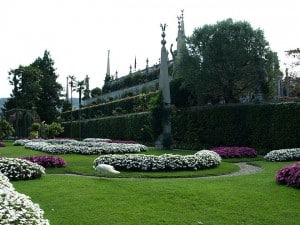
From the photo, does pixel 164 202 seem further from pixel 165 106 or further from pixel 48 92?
pixel 48 92

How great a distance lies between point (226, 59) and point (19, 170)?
1689cm

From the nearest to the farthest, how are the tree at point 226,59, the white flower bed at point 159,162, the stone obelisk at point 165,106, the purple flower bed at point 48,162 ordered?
the white flower bed at point 159,162
the purple flower bed at point 48,162
the tree at point 226,59
the stone obelisk at point 165,106

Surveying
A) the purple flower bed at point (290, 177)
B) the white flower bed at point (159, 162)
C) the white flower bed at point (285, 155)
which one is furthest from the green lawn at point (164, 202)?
the white flower bed at point (285, 155)

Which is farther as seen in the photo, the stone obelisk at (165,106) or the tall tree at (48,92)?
the tall tree at (48,92)

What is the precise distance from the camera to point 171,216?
24.0 feet

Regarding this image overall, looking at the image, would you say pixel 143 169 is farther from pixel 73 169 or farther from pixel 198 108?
pixel 198 108

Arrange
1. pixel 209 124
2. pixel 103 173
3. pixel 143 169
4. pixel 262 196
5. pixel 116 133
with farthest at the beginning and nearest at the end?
1. pixel 116 133
2. pixel 209 124
3. pixel 143 169
4. pixel 103 173
5. pixel 262 196

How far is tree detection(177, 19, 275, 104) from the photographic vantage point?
25.6 meters

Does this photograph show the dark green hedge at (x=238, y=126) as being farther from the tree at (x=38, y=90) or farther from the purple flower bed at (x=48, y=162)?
the tree at (x=38, y=90)

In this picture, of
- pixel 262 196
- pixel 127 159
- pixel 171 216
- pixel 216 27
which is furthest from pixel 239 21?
pixel 171 216

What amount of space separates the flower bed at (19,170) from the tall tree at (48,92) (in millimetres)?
53527

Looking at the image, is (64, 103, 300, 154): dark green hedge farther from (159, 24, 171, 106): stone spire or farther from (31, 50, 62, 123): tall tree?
(31, 50, 62, 123): tall tree

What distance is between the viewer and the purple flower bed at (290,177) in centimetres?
987

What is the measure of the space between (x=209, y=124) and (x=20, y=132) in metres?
26.8
